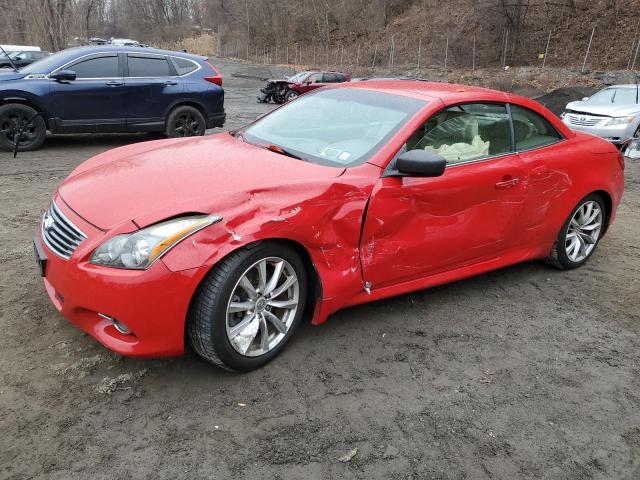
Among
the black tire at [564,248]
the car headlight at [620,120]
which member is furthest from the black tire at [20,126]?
the car headlight at [620,120]

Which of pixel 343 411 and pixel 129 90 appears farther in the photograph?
pixel 129 90

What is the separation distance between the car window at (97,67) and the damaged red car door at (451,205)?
6.93 m

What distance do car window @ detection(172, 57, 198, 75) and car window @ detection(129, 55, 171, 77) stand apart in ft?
0.63

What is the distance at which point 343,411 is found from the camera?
2.73 metres

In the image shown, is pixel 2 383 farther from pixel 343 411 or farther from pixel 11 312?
pixel 343 411

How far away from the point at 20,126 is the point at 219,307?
7.34m

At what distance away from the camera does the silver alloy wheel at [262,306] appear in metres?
2.84

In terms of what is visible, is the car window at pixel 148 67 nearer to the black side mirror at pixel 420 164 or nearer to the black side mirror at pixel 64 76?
the black side mirror at pixel 64 76

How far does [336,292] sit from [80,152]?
23.7ft

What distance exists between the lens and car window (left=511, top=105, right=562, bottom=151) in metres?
4.10

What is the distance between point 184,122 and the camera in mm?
9578

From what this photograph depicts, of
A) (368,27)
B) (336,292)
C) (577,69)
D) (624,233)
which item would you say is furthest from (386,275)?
(368,27)

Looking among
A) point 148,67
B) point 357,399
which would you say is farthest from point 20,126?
point 357,399

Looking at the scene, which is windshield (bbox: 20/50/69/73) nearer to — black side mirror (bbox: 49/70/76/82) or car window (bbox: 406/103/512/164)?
black side mirror (bbox: 49/70/76/82)
